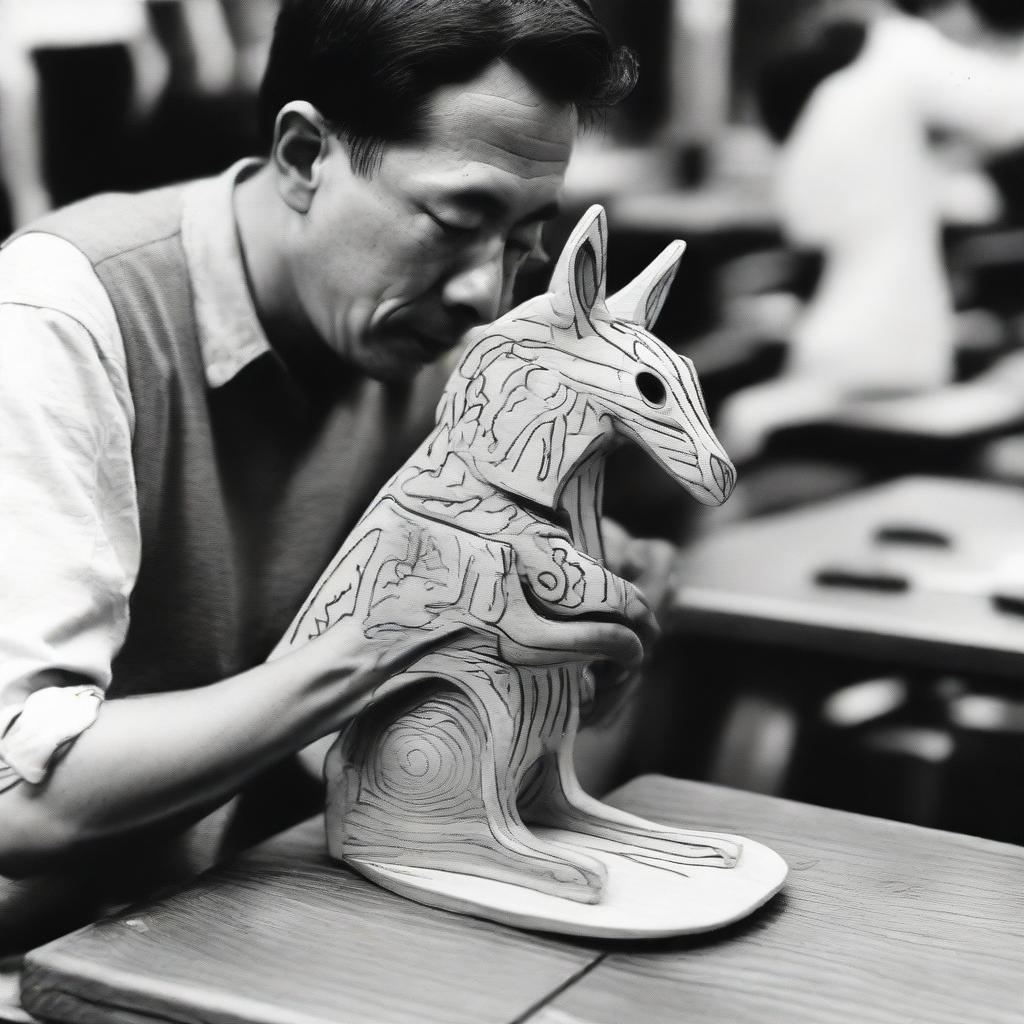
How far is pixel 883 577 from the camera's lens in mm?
1969

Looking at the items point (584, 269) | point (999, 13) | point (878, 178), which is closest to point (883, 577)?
point (878, 178)

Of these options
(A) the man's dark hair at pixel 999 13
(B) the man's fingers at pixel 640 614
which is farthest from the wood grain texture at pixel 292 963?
(A) the man's dark hair at pixel 999 13

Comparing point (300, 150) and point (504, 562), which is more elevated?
point (300, 150)

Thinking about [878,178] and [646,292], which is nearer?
[646,292]

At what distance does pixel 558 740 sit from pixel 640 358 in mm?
322

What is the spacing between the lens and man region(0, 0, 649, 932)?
92 cm

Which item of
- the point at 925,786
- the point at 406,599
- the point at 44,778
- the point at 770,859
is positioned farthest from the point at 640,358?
the point at 925,786

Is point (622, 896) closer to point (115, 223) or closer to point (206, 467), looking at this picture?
point (206, 467)

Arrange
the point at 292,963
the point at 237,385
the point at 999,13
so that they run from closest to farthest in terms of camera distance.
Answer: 1. the point at 292,963
2. the point at 237,385
3. the point at 999,13

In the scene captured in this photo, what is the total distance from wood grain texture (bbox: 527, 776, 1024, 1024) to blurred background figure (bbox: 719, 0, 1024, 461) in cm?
102

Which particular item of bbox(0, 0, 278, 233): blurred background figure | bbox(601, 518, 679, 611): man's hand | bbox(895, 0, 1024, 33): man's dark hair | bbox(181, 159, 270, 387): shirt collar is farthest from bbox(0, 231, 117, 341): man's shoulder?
bbox(895, 0, 1024, 33): man's dark hair

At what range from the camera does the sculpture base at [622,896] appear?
92cm

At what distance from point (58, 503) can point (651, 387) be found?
18.2 inches

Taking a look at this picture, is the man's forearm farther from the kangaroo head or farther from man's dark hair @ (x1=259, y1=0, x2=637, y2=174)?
man's dark hair @ (x1=259, y1=0, x2=637, y2=174)
